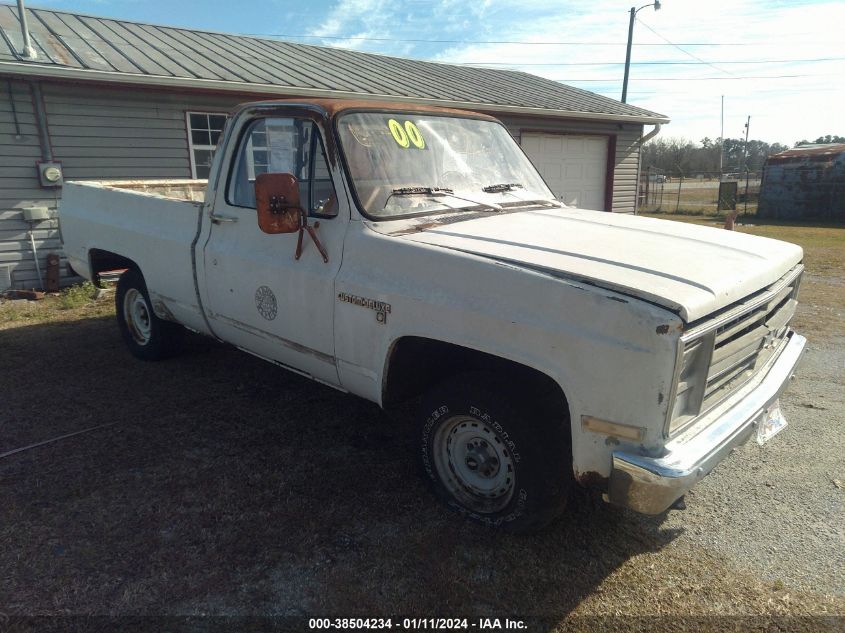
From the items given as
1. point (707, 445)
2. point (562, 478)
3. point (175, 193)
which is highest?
point (175, 193)

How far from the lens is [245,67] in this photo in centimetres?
1009

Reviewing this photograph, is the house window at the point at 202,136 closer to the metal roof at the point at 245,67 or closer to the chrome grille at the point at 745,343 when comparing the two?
the metal roof at the point at 245,67

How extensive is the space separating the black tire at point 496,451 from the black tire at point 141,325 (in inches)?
120

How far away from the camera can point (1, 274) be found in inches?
327

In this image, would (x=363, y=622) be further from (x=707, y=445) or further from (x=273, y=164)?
(x=273, y=164)

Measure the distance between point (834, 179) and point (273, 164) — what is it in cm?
2293

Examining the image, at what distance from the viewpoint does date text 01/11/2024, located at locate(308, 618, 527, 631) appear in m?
2.47

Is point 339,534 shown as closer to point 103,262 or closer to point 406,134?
point 406,134

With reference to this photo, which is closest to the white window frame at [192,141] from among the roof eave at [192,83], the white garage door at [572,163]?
the roof eave at [192,83]

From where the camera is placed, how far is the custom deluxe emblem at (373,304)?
3.01 meters

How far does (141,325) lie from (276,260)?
250 cm

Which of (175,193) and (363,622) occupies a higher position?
(175,193)

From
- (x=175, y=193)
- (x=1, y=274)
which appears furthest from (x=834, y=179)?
(x=1, y=274)

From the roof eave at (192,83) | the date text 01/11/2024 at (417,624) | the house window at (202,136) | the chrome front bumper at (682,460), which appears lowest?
the date text 01/11/2024 at (417,624)
